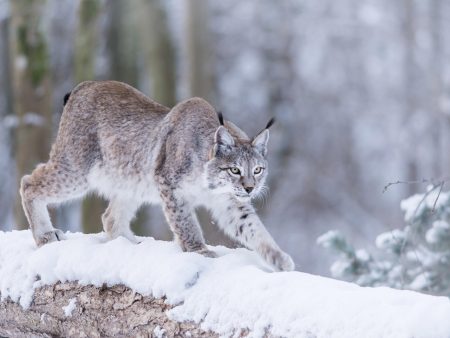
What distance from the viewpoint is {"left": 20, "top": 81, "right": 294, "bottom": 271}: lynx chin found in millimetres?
5090

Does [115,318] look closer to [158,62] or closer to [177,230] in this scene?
[177,230]

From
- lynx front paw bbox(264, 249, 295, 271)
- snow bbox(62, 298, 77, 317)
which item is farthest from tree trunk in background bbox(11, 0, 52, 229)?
lynx front paw bbox(264, 249, 295, 271)

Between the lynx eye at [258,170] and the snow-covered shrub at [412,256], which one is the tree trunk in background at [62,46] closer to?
the snow-covered shrub at [412,256]

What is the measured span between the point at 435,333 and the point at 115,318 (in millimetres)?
1699

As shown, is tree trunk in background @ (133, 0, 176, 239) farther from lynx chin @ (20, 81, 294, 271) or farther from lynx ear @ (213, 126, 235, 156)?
lynx ear @ (213, 126, 235, 156)

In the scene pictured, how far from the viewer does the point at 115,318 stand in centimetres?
433

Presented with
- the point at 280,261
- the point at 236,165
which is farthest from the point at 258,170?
the point at 280,261

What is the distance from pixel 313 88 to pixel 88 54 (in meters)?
8.95

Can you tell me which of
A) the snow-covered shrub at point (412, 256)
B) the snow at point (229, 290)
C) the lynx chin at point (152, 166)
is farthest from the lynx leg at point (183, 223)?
the snow-covered shrub at point (412, 256)

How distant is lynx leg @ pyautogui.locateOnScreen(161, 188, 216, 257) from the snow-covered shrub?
103 cm

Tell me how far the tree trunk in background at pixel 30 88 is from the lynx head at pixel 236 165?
15.6ft

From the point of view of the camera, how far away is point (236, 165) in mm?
5094

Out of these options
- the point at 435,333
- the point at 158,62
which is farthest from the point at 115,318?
the point at 158,62

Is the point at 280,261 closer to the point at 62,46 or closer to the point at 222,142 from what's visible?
the point at 222,142
